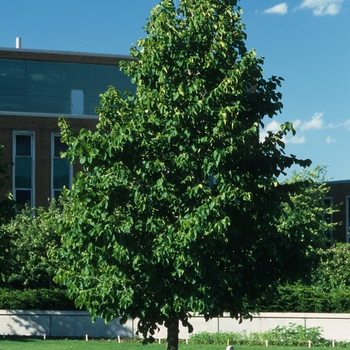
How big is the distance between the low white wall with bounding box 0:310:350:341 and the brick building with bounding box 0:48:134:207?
17.3 metres

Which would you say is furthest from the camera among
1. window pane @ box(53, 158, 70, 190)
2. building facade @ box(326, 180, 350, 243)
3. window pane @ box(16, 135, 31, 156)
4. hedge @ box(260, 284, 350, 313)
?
building facade @ box(326, 180, 350, 243)

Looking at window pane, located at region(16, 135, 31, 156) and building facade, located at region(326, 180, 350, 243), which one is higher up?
window pane, located at region(16, 135, 31, 156)

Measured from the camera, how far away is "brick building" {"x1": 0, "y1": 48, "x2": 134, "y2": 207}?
46.8m

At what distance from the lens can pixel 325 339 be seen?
91.0 feet

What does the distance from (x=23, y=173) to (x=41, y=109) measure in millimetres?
4031

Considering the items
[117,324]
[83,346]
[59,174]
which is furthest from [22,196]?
[83,346]

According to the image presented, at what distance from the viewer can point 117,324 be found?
29.3 metres

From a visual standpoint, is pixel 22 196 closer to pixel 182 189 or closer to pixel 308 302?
pixel 308 302

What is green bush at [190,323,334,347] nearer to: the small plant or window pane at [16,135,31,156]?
the small plant

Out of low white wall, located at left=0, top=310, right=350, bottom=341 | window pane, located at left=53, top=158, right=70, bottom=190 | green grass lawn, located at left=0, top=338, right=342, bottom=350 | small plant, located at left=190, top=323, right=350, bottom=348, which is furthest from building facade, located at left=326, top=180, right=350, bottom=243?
green grass lawn, located at left=0, top=338, right=342, bottom=350

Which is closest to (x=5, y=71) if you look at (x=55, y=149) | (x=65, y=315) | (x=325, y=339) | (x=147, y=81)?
(x=55, y=149)

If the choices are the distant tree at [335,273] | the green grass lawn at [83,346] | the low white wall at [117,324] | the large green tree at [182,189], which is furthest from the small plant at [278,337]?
the large green tree at [182,189]

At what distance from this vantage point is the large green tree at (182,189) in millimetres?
13398

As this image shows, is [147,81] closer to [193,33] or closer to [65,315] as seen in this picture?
[193,33]
